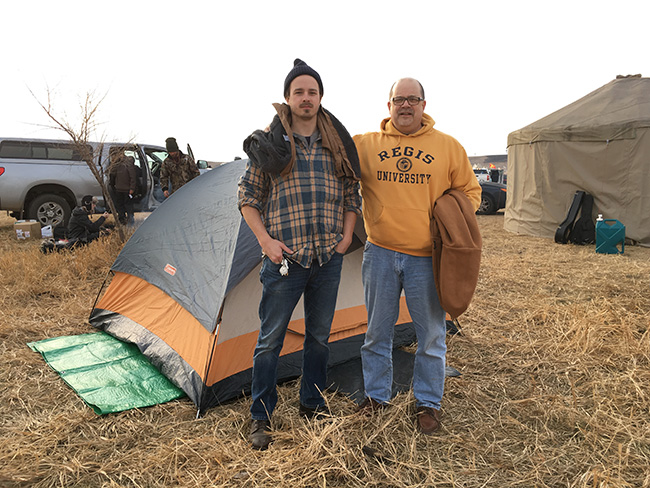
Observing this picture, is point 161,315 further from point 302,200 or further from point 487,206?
point 487,206

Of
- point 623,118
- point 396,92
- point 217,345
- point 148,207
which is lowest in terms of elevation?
point 217,345

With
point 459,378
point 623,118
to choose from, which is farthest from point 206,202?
point 623,118

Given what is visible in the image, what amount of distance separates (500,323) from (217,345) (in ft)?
9.38

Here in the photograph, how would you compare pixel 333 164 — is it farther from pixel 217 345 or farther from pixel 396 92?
pixel 217 345

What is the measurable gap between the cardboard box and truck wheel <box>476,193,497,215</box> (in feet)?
37.6

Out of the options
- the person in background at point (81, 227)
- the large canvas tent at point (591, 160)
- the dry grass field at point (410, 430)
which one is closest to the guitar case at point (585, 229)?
the large canvas tent at point (591, 160)

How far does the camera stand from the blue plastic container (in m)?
7.70

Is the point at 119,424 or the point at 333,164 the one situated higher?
the point at 333,164

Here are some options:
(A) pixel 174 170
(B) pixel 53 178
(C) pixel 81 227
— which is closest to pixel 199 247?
(A) pixel 174 170

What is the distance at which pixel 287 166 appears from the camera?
234 centimetres

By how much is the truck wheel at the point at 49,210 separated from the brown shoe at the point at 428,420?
8791 millimetres

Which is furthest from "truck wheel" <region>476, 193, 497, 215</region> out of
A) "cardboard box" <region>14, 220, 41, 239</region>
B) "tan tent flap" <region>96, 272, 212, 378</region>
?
"tan tent flap" <region>96, 272, 212, 378</region>

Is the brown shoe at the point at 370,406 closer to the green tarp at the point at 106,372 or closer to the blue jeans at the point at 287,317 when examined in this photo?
the blue jeans at the point at 287,317

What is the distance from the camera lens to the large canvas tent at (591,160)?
8.26m
